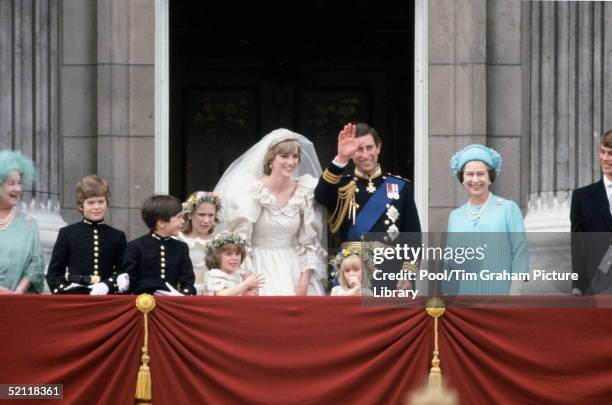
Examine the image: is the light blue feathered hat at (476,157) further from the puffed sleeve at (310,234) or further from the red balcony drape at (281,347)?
the red balcony drape at (281,347)

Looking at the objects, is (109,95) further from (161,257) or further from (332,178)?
(161,257)

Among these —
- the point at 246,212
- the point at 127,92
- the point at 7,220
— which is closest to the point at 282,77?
the point at 127,92

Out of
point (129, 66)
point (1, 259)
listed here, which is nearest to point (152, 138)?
point (129, 66)

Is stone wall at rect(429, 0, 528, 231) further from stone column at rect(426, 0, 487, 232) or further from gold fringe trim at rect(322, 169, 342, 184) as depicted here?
gold fringe trim at rect(322, 169, 342, 184)

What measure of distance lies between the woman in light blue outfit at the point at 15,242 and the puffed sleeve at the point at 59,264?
343 millimetres

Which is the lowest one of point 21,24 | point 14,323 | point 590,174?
point 14,323

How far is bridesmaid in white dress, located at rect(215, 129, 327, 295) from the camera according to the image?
532 inches

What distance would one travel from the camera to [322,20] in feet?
65.8

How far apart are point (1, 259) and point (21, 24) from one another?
12.2ft

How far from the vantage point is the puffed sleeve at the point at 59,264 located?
1265cm

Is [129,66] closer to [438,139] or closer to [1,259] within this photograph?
[438,139]

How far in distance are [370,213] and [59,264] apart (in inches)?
90.4

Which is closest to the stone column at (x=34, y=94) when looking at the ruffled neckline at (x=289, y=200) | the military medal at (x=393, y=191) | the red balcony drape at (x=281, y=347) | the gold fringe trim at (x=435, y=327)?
the ruffled neckline at (x=289, y=200)

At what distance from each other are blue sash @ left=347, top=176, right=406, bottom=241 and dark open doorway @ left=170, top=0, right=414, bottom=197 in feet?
19.7
